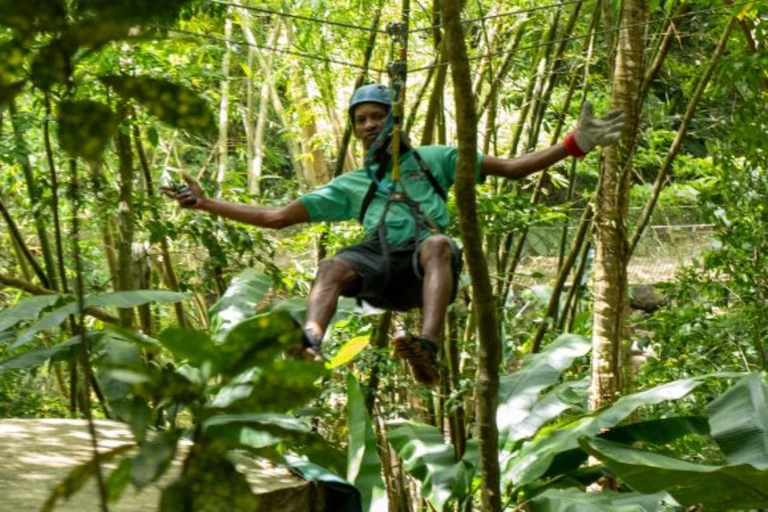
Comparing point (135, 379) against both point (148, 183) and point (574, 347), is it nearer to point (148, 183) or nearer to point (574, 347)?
point (574, 347)

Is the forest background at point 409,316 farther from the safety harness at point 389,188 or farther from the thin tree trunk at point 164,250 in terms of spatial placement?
the safety harness at point 389,188

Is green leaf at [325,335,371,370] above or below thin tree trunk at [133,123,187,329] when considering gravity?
below

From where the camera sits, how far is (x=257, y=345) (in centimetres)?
114

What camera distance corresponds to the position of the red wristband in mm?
3826

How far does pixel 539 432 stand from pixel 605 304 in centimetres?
67

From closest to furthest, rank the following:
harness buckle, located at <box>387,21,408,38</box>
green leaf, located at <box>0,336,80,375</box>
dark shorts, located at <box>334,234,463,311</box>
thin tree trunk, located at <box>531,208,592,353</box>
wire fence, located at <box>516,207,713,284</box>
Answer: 1. harness buckle, located at <box>387,21,408,38</box>
2. green leaf, located at <box>0,336,80,375</box>
3. dark shorts, located at <box>334,234,463,311</box>
4. thin tree trunk, located at <box>531,208,592,353</box>
5. wire fence, located at <box>516,207,713,284</box>

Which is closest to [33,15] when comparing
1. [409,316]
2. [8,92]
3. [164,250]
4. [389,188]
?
[8,92]

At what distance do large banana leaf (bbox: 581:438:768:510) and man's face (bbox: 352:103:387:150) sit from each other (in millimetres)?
1607

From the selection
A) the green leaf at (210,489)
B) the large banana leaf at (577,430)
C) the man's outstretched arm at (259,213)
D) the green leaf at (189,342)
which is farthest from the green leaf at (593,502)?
the green leaf at (210,489)

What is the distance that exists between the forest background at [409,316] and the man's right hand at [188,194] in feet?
0.41

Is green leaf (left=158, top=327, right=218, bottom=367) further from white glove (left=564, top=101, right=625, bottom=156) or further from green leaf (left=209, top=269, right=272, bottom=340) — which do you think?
green leaf (left=209, top=269, right=272, bottom=340)

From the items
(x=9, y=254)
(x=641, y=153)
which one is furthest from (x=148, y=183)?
(x=641, y=153)

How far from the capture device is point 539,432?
13.4 feet

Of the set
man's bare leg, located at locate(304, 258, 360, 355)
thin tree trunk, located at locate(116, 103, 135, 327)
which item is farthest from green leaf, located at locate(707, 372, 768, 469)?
thin tree trunk, located at locate(116, 103, 135, 327)
